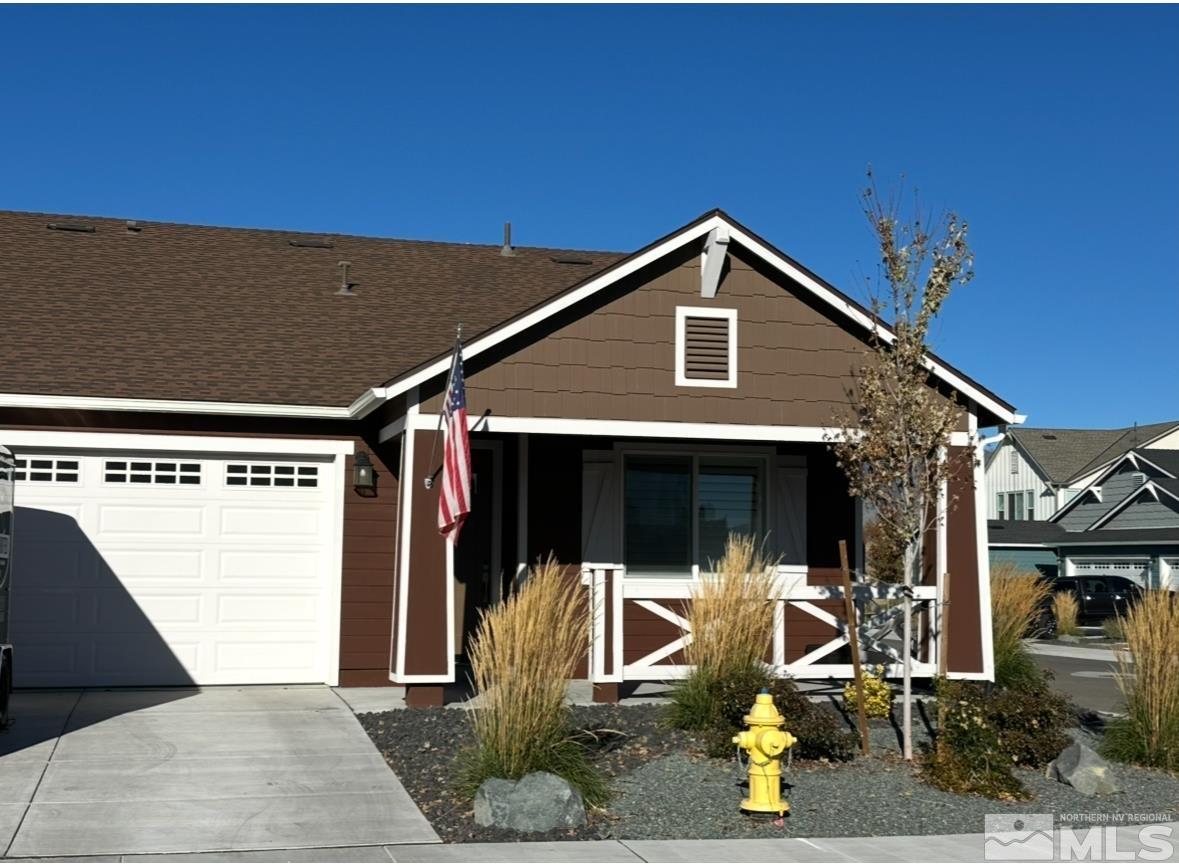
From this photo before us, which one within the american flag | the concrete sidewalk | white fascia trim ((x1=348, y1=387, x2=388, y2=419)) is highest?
white fascia trim ((x1=348, y1=387, x2=388, y2=419))

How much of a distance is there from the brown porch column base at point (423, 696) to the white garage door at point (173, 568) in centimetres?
204

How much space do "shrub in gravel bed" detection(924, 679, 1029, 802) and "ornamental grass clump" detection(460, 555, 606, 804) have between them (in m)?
2.51

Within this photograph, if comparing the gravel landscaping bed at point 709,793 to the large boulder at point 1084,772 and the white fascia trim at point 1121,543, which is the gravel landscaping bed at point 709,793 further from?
the white fascia trim at point 1121,543

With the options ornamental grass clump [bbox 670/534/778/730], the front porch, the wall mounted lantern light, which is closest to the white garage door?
the wall mounted lantern light

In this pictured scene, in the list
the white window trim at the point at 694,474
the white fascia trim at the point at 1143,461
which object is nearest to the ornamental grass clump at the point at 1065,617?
the white fascia trim at the point at 1143,461

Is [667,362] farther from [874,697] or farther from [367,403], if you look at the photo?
[874,697]

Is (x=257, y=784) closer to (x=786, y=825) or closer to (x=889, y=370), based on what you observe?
(x=786, y=825)

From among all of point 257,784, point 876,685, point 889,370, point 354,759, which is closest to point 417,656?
point 354,759

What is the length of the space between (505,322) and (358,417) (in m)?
1.99

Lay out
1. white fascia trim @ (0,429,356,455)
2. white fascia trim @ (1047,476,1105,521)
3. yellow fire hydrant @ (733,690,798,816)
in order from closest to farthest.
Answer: yellow fire hydrant @ (733,690,798,816) < white fascia trim @ (0,429,356,455) < white fascia trim @ (1047,476,1105,521)

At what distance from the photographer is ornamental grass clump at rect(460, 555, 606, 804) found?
806 cm

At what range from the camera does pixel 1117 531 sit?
3509 centimetres

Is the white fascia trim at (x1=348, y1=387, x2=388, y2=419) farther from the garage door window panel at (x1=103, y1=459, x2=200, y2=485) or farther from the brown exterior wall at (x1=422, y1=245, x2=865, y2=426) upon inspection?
the garage door window panel at (x1=103, y1=459, x2=200, y2=485)

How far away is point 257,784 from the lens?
841 centimetres
